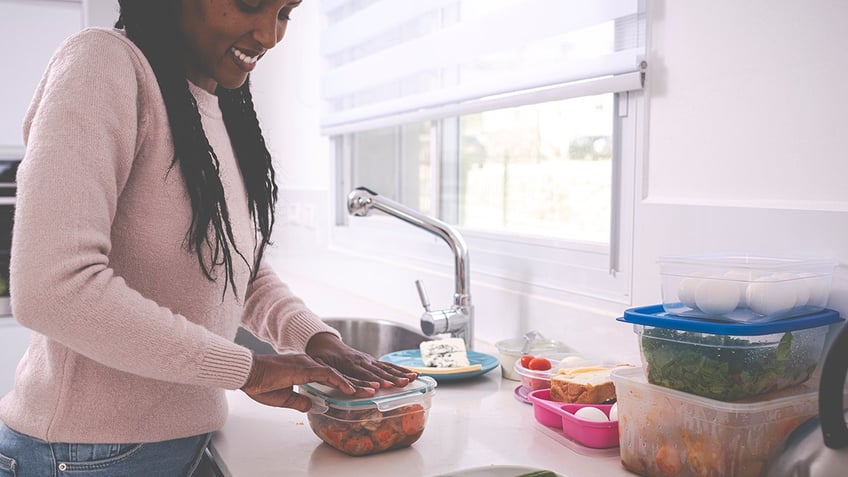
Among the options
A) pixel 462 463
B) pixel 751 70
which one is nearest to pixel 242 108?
pixel 462 463

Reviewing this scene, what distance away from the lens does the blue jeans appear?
0.96 meters

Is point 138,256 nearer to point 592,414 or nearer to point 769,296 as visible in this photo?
point 592,414

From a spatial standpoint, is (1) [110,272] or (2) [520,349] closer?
(1) [110,272]

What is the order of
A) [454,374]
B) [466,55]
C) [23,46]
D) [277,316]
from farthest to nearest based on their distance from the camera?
[23,46]
[466,55]
[454,374]
[277,316]

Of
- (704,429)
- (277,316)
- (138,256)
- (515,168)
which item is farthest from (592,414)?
(515,168)

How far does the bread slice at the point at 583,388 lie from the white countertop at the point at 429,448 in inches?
2.5

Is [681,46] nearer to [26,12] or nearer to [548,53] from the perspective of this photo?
[548,53]

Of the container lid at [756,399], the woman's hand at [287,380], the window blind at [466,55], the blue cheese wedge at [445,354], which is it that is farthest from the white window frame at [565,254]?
the woman's hand at [287,380]

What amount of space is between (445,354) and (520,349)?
0.14 m

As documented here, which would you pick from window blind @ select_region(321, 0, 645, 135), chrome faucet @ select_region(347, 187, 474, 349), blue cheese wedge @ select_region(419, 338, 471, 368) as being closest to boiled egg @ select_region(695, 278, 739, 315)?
window blind @ select_region(321, 0, 645, 135)

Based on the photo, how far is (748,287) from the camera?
0.93 meters

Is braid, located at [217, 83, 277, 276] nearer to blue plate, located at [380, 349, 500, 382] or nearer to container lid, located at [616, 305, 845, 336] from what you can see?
blue plate, located at [380, 349, 500, 382]

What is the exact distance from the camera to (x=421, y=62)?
1.96 metres

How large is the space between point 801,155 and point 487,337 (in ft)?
2.89
